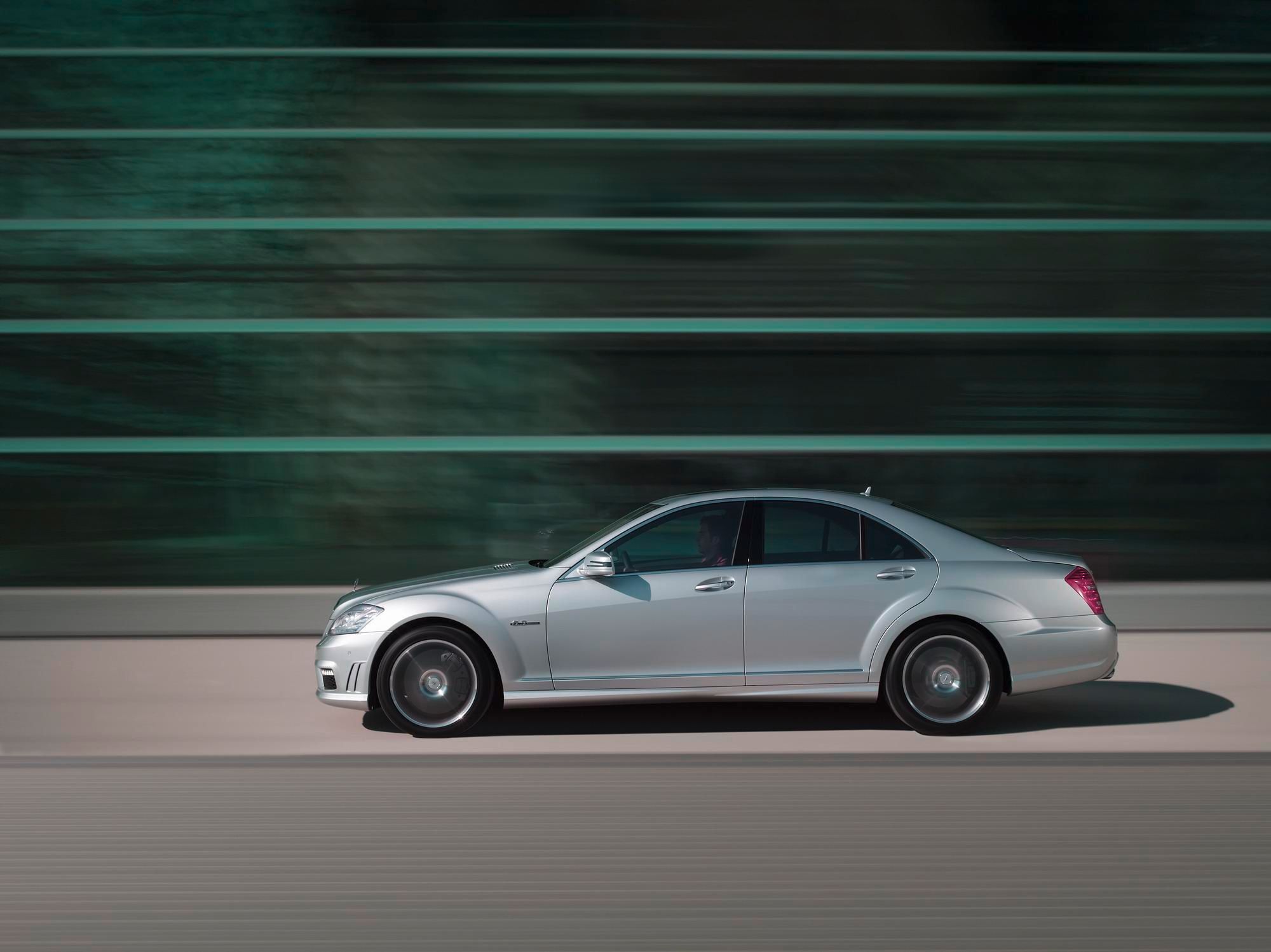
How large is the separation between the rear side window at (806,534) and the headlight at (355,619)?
222cm

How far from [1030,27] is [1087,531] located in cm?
482

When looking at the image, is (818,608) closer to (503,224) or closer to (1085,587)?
(1085,587)

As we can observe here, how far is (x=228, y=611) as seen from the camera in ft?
36.2

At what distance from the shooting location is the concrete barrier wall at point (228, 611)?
11.0m

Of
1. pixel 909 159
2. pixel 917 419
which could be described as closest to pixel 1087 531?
pixel 917 419

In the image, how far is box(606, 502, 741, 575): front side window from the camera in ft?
23.8

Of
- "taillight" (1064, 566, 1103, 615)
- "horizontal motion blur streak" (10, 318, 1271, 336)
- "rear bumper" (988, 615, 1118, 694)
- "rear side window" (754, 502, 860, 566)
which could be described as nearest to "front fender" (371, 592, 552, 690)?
"rear side window" (754, 502, 860, 566)

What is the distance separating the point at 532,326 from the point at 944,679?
237 inches

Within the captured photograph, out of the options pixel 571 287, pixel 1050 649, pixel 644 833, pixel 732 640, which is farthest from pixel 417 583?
pixel 571 287

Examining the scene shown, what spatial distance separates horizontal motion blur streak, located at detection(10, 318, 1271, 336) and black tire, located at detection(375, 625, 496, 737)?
5.25 meters

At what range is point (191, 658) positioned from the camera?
1007cm

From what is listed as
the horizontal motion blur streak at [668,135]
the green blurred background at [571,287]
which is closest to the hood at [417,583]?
the green blurred background at [571,287]

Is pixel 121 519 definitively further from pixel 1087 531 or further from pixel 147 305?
pixel 1087 531

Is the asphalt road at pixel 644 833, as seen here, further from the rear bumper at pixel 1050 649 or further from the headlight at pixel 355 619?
the headlight at pixel 355 619
